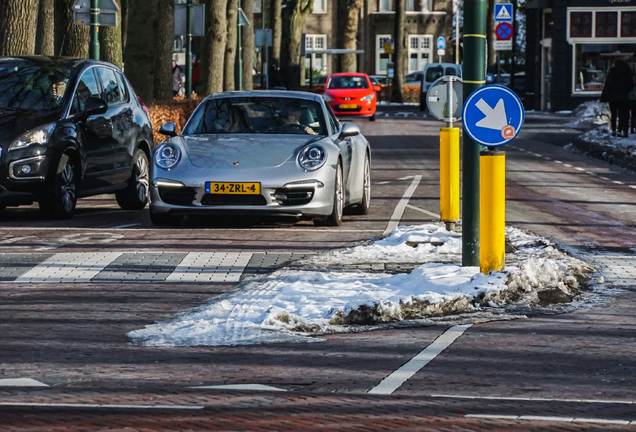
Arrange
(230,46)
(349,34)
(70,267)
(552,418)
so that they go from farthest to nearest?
(349,34), (230,46), (70,267), (552,418)

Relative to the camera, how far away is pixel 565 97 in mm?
47312

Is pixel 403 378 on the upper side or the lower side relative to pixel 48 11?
lower

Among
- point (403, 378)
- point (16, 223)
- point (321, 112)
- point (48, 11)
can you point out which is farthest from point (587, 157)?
point (403, 378)

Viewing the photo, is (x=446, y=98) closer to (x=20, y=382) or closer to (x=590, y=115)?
(x=20, y=382)

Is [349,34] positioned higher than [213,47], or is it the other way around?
[349,34]

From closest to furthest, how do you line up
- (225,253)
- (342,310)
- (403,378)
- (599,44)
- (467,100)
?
(403,378)
(342,310)
(467,100)
(225,253)
(599,44)

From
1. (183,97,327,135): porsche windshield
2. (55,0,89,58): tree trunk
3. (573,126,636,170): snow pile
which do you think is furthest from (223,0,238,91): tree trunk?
(183,97,327,135): porsche windshield

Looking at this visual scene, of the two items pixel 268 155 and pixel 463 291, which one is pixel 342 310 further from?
pixel 268 155

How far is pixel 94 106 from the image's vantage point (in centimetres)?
1350

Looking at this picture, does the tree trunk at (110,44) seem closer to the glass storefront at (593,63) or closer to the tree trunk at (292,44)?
the glass storefront at (593,63)

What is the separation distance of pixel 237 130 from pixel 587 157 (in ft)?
46.4

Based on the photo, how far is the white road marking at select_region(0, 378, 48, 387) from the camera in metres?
5.71

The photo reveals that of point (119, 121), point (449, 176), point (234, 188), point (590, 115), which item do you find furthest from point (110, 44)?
point (590, 115)

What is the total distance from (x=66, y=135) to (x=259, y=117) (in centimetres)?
209
